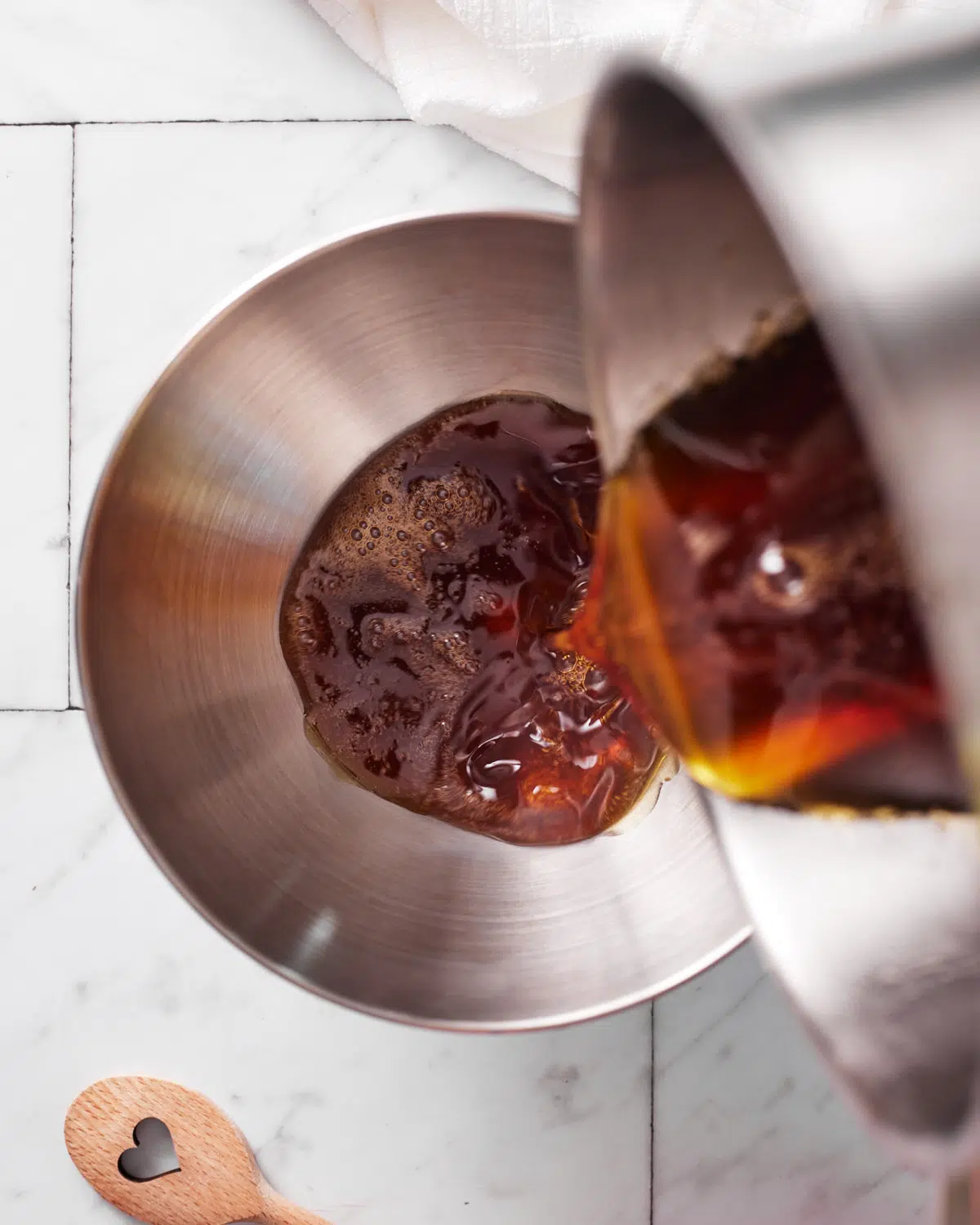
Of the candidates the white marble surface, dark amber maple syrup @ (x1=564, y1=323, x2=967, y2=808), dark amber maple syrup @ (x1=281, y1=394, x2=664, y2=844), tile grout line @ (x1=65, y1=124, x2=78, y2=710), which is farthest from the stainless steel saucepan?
tile grout line @ (x1=65, y1=124, x2=78, y2=710)

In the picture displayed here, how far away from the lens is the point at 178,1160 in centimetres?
83

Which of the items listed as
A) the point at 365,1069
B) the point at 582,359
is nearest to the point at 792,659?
the point at 582,359

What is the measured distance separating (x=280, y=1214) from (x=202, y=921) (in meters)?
0.22

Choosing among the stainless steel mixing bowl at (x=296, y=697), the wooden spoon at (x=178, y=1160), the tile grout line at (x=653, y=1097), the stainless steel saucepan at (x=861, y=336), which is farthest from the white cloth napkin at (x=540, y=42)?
the wooden spoon at (x=178, y=1160)

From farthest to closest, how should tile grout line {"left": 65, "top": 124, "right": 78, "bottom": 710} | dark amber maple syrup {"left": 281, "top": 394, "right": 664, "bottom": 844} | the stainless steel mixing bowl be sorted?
1. tile grout line {"left": 65, "top": 124, "right": 78, "bottom": 710}
2. dark amber maple syrup {"left": 281, "top": 394, "right": 664, "bottom": 844}
3. the stainless steel mixing bowl

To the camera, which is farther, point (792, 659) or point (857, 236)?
point (792, 659)

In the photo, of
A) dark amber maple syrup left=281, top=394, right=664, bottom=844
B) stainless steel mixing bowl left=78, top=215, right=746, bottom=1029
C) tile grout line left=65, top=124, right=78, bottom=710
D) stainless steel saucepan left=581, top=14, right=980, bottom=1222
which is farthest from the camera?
tile grout line left=65, top=124, right=78, bottom=710

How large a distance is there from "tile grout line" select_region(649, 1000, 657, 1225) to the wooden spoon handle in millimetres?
238

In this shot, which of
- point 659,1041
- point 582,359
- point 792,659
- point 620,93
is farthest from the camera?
point 659,1041

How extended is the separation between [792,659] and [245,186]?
0.54 meters

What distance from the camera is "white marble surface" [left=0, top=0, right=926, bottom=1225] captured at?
82 centimetres

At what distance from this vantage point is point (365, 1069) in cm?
83

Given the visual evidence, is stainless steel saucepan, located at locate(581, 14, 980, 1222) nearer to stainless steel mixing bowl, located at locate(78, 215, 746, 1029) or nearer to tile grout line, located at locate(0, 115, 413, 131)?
stainless steel mixing bowl, located at locate(78, 215, 746, 1029)

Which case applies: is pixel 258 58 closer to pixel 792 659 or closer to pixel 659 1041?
pixel 792 659
